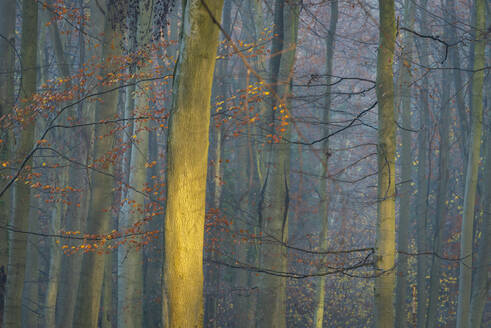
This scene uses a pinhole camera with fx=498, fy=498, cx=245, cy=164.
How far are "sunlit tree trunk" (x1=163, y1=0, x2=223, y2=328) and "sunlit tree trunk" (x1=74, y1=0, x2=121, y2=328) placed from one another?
4636mm

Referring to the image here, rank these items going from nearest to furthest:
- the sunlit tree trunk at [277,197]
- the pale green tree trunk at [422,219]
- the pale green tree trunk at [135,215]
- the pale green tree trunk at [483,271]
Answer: the sunlit tree trunk at [277,197] → the pale green tree trunk at [135,215] → the pale green tree trunk at [483,271] → the pale green tree trunk at [422,219]

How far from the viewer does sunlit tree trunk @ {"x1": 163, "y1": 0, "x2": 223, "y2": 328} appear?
16.4 ft

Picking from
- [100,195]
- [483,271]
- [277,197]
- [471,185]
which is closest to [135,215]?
[100,195]

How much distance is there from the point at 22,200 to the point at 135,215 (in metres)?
2.81

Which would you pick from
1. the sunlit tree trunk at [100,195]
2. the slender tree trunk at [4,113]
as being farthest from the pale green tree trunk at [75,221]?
the slender tree trunk at [4,113]

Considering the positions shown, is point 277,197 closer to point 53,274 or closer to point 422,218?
point 53,274

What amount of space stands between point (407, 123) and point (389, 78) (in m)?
8.01

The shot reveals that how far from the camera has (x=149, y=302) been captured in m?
16.0

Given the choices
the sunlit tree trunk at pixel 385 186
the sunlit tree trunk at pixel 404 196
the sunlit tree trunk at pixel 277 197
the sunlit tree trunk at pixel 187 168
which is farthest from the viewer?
the sunlit tree trunk at pixel 404 196

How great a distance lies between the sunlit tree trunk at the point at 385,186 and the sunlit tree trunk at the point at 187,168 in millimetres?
2513

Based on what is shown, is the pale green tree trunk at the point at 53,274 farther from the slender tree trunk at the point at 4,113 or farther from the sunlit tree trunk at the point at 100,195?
the slender tree trunk at the point at 4,113

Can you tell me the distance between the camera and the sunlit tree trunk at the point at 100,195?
9289 millimetres

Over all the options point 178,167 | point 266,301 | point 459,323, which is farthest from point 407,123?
point 178,167

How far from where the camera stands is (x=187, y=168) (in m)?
5.10
